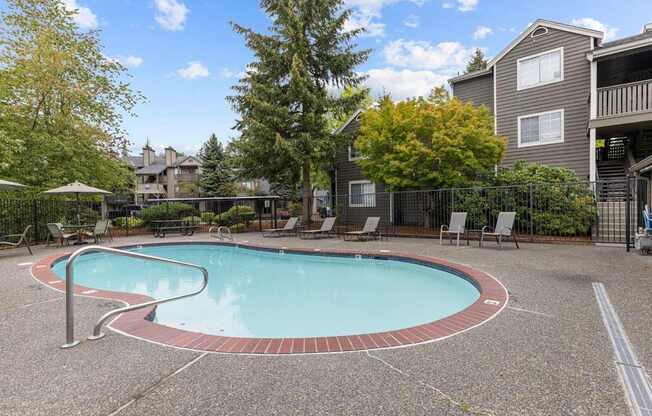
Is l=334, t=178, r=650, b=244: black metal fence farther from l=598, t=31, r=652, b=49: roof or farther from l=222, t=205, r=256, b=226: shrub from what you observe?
l=222, t=205, r=256, b=226: shrub

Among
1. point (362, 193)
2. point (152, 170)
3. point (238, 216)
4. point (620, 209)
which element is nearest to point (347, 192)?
point (362, 193)

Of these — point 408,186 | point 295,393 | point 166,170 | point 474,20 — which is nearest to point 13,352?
point 295,393

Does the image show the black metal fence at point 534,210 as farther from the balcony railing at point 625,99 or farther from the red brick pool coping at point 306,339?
the red brick pool coping at point 306,339

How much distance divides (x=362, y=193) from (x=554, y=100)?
9.36m

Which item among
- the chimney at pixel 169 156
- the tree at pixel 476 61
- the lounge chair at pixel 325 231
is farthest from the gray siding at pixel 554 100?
the chimney at pixel 169 156

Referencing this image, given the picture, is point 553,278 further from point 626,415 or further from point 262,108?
point 262,108

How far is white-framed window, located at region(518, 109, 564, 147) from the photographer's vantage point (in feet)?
43.0

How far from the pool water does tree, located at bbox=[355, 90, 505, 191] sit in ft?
17.6

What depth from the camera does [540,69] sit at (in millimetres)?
13500

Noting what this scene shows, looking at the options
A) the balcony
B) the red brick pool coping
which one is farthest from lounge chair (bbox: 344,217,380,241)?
the balcony

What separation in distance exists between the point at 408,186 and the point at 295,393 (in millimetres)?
12268

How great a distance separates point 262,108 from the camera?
575 inches

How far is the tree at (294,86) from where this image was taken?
1484 cm

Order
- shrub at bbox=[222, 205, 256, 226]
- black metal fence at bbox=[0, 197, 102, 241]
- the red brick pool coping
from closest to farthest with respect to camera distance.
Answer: the red brick pool coping → black metal fence at bbox=[0, 197, 102, 241] → shrub at bbox=[222, 205, 256, 226]
